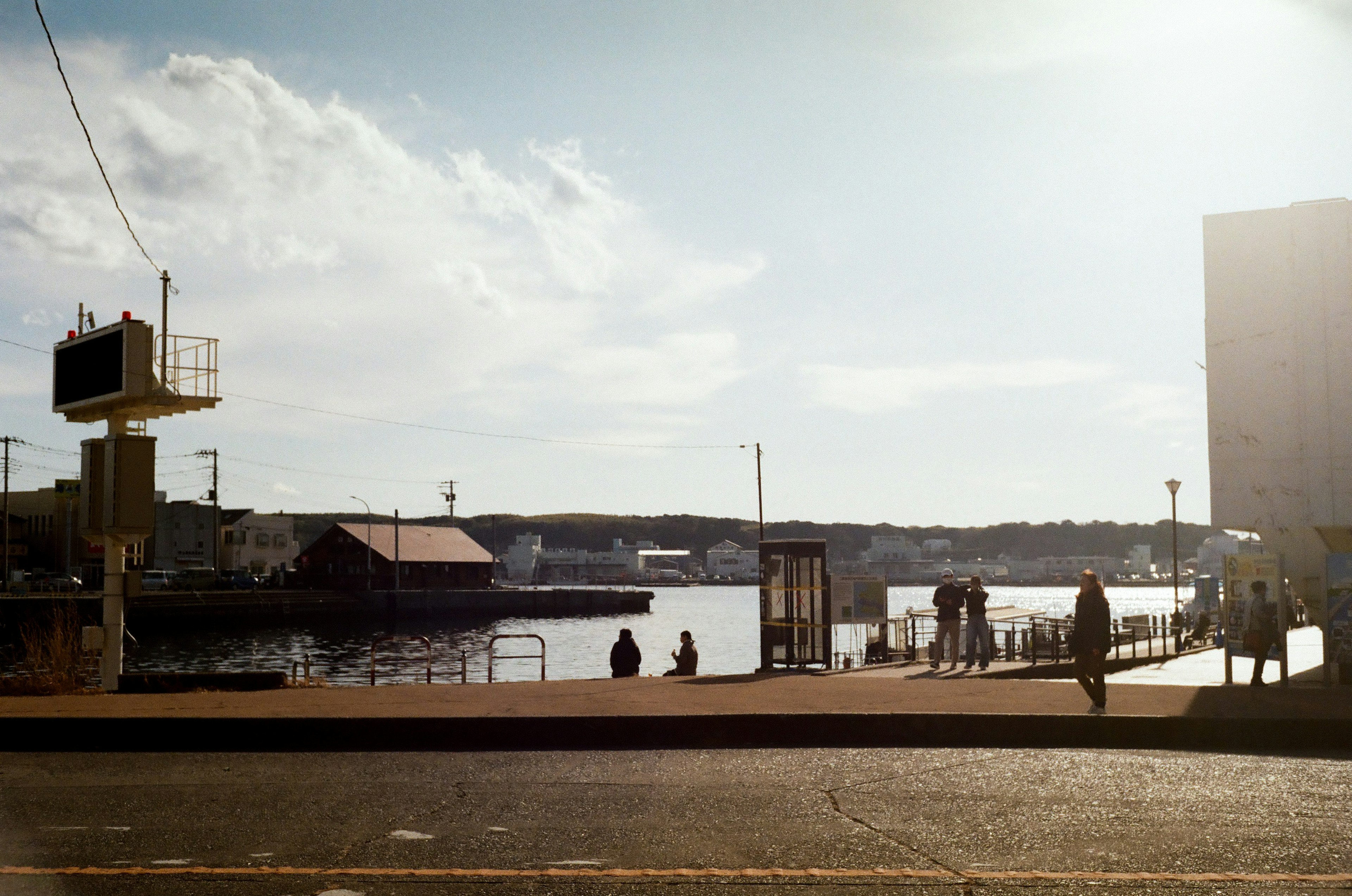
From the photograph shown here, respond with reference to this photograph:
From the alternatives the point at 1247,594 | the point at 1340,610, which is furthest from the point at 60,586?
the point at 1340,610

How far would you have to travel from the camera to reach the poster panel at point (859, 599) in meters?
26.7

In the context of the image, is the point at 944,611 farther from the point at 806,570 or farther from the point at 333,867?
the point at 333,867

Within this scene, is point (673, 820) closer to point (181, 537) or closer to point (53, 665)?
point (53, 665)

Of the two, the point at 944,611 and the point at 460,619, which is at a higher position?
the point at 944,611

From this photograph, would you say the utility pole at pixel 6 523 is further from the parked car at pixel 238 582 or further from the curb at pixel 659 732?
the curb at pixel 659 732

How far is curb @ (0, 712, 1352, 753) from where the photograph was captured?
11.1m

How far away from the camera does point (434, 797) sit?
26.8ft

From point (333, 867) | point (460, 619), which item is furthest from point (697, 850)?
point (460, 619)

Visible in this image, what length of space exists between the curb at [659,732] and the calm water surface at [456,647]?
1786 cm

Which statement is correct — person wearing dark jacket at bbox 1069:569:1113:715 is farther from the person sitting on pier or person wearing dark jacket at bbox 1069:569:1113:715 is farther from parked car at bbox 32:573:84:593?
parked car at bbox 32:573:84:593

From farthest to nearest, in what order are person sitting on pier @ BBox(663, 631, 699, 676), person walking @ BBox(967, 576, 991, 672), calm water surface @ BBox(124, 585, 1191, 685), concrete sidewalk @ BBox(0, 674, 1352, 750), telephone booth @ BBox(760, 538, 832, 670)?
calm water surface @ BBox(124, 585, 1191, 685) → telephone booth @ BBox(760, 538, 832, 670) → person walking @ BBox(967, 576, 991, 672) → person sitting on pier @ BBox(663, 631, 699, 676) → concrete sidewalk @ BBox(0, 674, 1352, 750)

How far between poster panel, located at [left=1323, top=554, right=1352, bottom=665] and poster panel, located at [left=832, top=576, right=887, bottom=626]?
1169 centimetres

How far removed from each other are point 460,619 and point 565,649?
3853 centimetres

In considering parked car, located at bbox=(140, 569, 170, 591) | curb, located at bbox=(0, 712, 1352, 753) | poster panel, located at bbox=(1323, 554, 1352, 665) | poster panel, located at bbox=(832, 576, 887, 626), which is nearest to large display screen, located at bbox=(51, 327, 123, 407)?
curb, located at bbox=(0, 712, 1352, 753)
